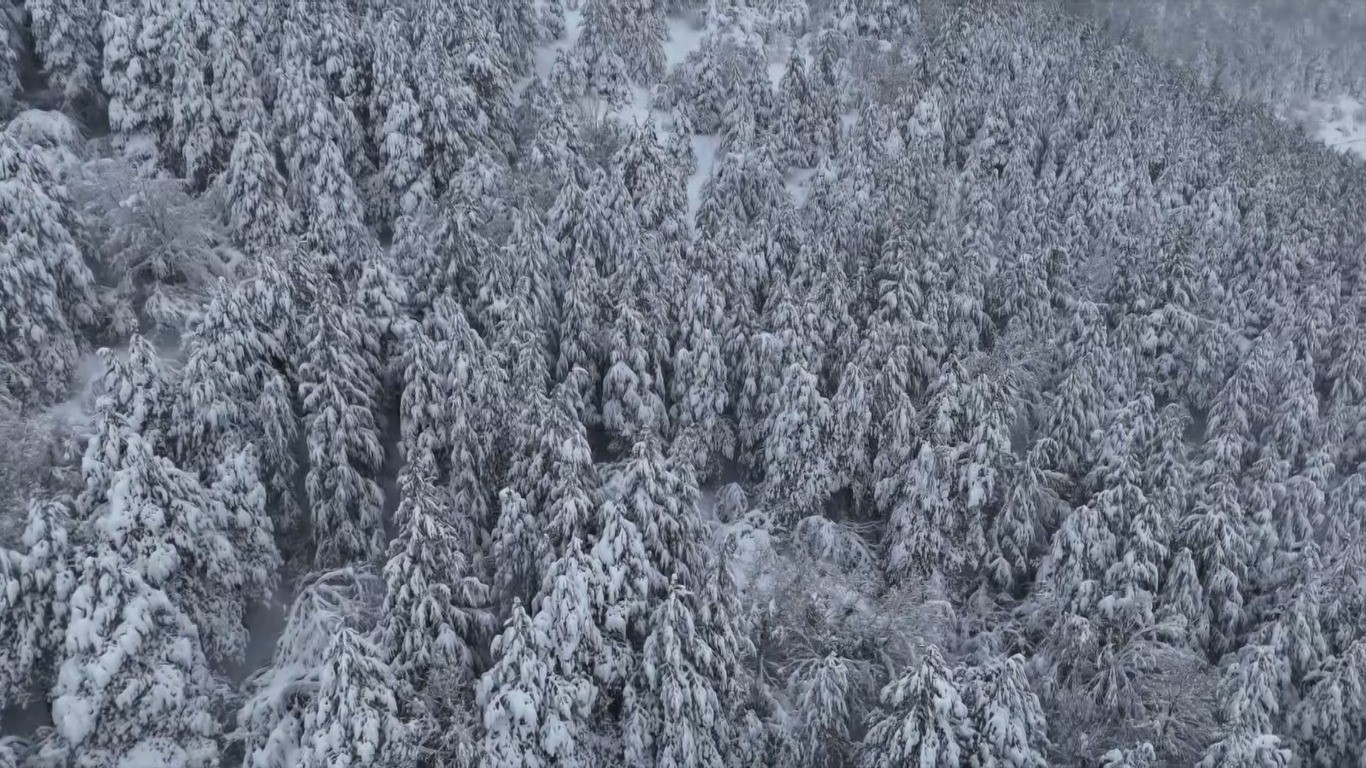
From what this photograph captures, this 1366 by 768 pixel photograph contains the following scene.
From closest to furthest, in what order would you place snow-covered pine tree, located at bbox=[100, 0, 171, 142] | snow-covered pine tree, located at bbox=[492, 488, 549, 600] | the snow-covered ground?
1. snow-covered pine tree, located at bbox=[492, 488, 549, 600]
2. snow-covered pine tree, located at bbox=[100, 0, 171, 142]
3. the snow-covered ground

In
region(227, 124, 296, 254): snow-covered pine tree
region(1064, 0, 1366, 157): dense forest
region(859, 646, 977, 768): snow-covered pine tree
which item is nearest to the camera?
region(859, 646, 977, 768): snow-covered pine tree

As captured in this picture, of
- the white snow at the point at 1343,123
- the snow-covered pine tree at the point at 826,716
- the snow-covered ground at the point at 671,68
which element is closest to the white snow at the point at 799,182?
the snow-covered ground at the point at 671,68

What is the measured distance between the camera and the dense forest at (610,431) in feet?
62.3

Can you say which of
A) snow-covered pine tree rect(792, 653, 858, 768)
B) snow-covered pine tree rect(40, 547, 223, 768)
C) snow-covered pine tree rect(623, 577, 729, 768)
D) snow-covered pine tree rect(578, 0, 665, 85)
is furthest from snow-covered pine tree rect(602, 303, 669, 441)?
snow-covered pine tree rect(578, 0, 665, 85)

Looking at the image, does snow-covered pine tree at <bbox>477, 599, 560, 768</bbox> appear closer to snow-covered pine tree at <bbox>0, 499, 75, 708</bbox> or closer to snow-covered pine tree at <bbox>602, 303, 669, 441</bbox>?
snow-covered pine tree at <bbox>0, 499, 75, 708</bbox>

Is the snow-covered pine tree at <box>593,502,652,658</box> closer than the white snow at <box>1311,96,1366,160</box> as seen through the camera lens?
Yes

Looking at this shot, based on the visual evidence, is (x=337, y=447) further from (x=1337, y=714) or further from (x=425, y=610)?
(x=1337, y=714)

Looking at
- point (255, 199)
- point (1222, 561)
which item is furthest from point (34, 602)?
point (1222, 561)

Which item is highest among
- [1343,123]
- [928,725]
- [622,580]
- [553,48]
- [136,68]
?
[1343,123]

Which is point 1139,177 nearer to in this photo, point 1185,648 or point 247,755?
point 1185,648

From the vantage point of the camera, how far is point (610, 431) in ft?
94.7

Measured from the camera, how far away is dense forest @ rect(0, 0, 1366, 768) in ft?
62.3

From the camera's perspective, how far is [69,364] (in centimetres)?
2417

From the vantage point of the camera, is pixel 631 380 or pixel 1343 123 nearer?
pixel 631 380
